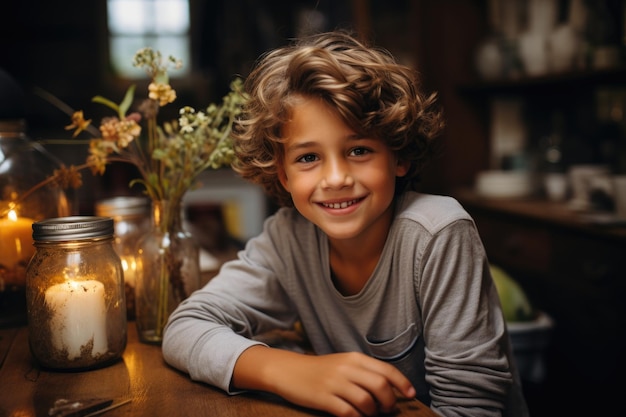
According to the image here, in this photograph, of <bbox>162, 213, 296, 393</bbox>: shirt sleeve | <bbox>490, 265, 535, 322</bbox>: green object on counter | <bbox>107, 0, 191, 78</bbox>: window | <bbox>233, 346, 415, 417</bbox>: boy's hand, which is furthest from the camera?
<bbox>107, 0, 191, 78</bbox>: window

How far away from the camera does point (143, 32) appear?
6594 mm

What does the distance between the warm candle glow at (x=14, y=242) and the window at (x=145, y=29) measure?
18.4 ft

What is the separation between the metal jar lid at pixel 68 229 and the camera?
922 millimetres

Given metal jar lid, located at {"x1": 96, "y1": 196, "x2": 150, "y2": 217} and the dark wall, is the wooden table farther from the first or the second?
the dark wall

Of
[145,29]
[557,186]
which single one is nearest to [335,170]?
[557,186]

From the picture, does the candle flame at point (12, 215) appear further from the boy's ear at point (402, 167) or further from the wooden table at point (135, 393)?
the boy's ear at point (402, 167)

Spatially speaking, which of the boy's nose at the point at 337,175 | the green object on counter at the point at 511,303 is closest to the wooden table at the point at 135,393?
the boy's nose at the point at 337,175

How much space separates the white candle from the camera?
943mm

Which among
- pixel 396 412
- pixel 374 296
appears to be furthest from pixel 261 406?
pixel 374 296

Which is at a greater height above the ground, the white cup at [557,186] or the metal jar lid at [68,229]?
the metal jar lid at [68,229]

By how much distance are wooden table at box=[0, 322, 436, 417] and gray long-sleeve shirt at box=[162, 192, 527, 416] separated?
1.3 inches

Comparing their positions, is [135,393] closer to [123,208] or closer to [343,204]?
[343,204]

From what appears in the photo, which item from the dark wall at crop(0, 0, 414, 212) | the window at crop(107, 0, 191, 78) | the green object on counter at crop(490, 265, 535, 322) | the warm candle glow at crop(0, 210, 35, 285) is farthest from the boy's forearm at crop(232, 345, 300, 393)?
the window at crop(107, 0, 191, 78)

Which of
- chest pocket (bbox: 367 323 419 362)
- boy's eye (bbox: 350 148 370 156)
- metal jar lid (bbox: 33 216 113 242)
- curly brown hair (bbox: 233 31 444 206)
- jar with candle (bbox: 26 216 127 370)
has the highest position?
curly brown hair (bbox: 233 31 444 206)
